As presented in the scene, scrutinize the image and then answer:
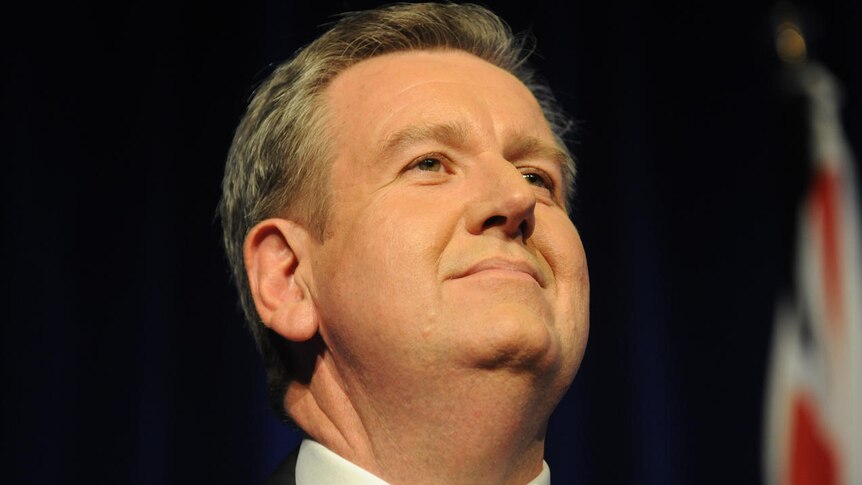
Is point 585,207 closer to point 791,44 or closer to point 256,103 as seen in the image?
point 791,44

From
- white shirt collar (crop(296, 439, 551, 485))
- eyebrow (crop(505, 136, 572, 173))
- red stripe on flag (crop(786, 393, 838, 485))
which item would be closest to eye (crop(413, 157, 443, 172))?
eyebrow (crop(505, 136, 572, 173))

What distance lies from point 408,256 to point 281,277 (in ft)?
0.91

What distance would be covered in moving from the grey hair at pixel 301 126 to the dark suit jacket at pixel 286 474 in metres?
0.10

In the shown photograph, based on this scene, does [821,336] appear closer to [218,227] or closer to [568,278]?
[568,278]

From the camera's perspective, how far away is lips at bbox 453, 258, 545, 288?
3.85ft

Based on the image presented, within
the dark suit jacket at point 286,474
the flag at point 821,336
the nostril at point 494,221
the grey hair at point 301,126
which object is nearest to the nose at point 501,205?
the nostril at point 494,221

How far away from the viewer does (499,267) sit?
1.18 m

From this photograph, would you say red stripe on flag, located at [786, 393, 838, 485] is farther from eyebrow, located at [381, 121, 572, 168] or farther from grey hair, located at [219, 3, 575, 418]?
eyebrow, located at [381, 121, 572, 168]

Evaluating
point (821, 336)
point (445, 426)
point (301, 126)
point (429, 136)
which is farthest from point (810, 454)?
point (301, 126)

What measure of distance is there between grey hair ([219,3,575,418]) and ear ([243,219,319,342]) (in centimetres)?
3

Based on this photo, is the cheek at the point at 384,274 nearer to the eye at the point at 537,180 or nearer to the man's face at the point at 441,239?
the man's face at the point at 441,239

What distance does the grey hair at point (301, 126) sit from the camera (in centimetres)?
140

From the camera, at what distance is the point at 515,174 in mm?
1278

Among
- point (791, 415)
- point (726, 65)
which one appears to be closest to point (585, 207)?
point (726, 65)
